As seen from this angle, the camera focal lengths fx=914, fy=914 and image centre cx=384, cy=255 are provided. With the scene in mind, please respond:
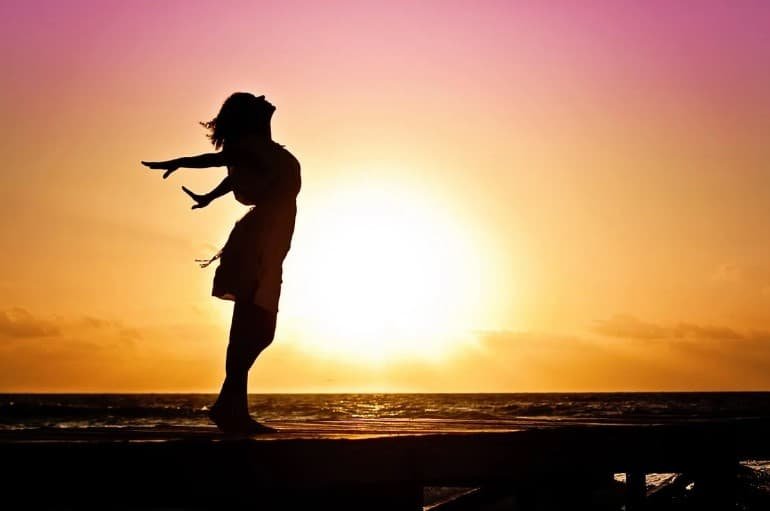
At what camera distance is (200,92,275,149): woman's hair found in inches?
231

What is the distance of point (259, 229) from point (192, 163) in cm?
58

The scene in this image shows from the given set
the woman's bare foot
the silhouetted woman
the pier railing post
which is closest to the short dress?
the silhouetted woman

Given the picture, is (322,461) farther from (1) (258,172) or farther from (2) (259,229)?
(1) (258,172)

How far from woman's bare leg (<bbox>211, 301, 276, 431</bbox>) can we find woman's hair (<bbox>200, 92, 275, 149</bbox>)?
3.59 ft

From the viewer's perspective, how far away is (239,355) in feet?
19.0

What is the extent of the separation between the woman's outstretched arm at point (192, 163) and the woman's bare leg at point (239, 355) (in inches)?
34.9

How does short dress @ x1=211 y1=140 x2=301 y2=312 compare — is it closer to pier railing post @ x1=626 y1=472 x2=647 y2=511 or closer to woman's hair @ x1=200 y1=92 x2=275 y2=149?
woman's hair @ x1=200 y1=92 x2=275 y2=149

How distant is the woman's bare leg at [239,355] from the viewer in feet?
18.8

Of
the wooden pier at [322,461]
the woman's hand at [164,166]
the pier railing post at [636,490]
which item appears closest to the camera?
the wooden pier at [322,461]

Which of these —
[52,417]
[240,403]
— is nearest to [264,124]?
[240,403]

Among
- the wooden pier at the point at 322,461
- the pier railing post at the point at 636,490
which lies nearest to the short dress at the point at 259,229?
the wooden pier at the point at 322,461

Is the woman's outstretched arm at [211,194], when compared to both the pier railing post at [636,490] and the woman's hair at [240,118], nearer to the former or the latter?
the woman's hair at [240,118]

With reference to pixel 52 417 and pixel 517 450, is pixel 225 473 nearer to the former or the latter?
pixel 517 450

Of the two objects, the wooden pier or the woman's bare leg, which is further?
the woman's bare leg
